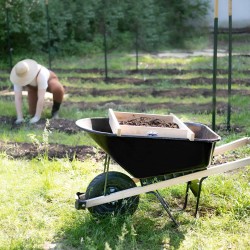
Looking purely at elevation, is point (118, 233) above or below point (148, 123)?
below

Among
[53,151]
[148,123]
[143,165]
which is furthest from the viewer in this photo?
[53,151]

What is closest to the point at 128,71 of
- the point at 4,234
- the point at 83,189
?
the point at 83,189

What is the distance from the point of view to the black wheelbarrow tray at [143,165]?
11.0 ft

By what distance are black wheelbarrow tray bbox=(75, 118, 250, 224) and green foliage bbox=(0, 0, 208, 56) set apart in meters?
10.4

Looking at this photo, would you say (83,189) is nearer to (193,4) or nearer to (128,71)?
(128,71)

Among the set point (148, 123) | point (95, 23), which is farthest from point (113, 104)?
point (95, 23)

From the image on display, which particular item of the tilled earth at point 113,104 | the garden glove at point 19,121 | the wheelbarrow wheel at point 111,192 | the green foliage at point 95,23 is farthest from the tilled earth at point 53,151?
the green foliage at point 95,23

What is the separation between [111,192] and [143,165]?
1.22ft

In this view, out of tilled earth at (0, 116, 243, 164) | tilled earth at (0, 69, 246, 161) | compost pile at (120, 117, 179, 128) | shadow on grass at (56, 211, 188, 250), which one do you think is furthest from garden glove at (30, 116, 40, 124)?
shadow on grass at (56, 211, 188, 250)

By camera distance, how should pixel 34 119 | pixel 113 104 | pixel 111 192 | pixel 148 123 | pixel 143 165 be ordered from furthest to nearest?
pixel 113 104 < pixel 34 119 < pixel 148 123 < pixel 111 192 < pixel 143 165

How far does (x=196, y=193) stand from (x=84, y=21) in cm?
1227

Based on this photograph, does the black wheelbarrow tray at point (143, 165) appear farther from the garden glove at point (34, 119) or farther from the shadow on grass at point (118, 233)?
the garden glove at point (34, 119)

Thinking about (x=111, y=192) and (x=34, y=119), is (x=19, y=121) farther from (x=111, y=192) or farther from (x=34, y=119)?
(x=111, y=192)

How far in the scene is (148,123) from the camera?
152 inches
